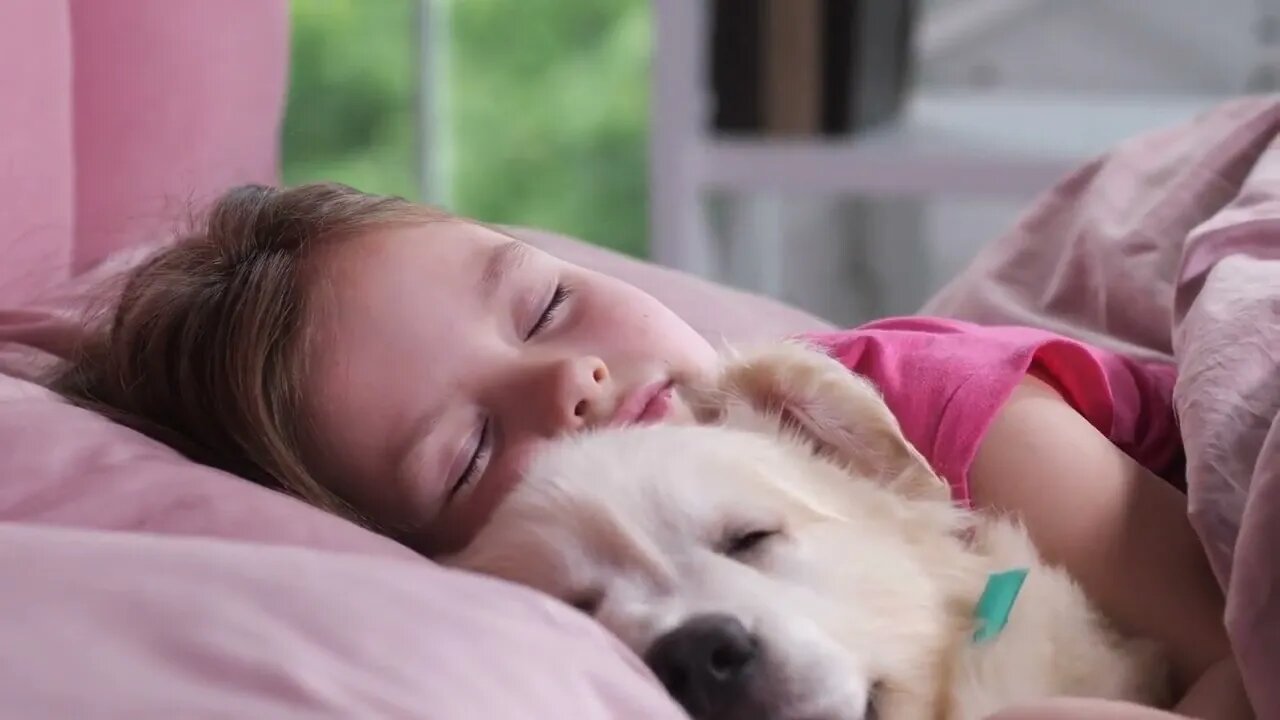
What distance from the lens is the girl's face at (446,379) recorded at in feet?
3.50

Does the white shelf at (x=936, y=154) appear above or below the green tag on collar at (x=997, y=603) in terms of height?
above

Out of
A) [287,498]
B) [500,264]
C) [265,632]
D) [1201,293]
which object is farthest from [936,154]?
[265,632]

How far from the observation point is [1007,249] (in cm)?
157

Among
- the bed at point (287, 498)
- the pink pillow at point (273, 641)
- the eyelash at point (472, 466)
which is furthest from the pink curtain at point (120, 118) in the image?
the pink pillow at point (273, 641)

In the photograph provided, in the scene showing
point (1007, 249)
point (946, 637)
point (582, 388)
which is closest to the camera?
point (946, 637)

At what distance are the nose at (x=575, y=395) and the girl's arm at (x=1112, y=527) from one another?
0.94 feet

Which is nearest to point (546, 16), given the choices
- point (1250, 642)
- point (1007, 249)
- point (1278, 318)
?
point (1007, 249)

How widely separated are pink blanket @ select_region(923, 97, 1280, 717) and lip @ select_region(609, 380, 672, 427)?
0.38 meters

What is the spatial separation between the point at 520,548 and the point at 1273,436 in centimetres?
47

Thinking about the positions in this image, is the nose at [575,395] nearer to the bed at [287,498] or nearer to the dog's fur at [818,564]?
the dog's fur at [818,564]

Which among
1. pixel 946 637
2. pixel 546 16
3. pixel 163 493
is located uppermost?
pixel 546 16

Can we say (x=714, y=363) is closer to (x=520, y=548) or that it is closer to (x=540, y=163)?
(x=520, y=548)

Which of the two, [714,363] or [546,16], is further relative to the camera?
[546,16]

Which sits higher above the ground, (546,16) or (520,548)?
(546,16)
